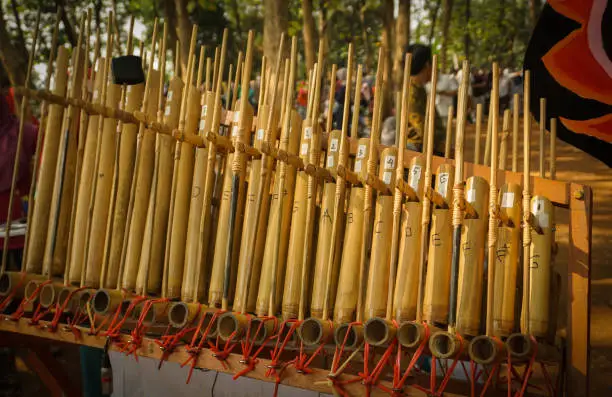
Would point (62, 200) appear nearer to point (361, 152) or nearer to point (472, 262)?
point (361, 152)

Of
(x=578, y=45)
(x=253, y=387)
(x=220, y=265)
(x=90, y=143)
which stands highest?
(x=578, y=45)

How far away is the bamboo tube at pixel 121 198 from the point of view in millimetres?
3143

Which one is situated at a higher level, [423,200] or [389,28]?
[389,28]

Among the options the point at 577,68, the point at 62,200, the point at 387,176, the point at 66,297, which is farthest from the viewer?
the point at 577,68

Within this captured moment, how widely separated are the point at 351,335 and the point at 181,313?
0.74 meters

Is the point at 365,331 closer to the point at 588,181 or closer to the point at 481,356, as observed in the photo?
the point at 481,356

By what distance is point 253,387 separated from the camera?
10.3 feet

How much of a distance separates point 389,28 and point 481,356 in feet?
42.7

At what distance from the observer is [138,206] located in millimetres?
3154

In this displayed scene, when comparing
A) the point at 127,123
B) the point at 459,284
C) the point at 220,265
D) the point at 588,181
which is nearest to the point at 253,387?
the point at 220,265

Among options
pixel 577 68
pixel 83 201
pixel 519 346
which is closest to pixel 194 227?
pixel 83 201

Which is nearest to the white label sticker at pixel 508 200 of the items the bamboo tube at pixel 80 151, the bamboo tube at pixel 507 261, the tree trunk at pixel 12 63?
the bamboo tube at pixel 507 261

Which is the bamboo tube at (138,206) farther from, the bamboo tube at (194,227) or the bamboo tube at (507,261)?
the bamboo tube at (507,261)

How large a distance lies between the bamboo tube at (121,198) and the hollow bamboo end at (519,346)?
1736mm
